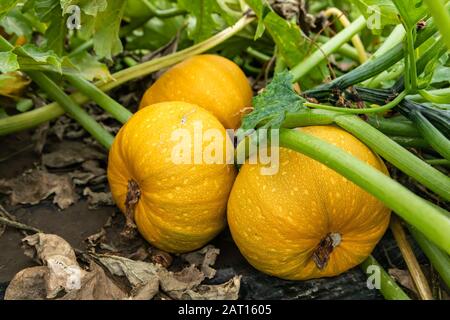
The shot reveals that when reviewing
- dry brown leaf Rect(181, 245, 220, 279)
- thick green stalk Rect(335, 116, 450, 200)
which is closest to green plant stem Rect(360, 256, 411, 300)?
thick green stalk Rect(335, 116, 450, 200)

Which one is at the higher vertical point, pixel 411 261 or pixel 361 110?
pixel 361 110

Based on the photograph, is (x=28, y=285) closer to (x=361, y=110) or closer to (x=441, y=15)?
(x=361, y=110)

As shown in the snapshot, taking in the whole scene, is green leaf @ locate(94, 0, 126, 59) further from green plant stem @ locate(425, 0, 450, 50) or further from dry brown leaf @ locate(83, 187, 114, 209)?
green plant stem @ locate(425, 0, 450, 50)

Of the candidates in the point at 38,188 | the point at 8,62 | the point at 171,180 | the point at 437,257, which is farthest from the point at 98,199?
the point at 437,257

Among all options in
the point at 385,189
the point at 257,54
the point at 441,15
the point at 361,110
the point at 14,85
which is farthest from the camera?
the point at 257,54

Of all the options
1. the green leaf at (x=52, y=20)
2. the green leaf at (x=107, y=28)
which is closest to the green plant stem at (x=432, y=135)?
the green leaf at (x=107, y=28)
